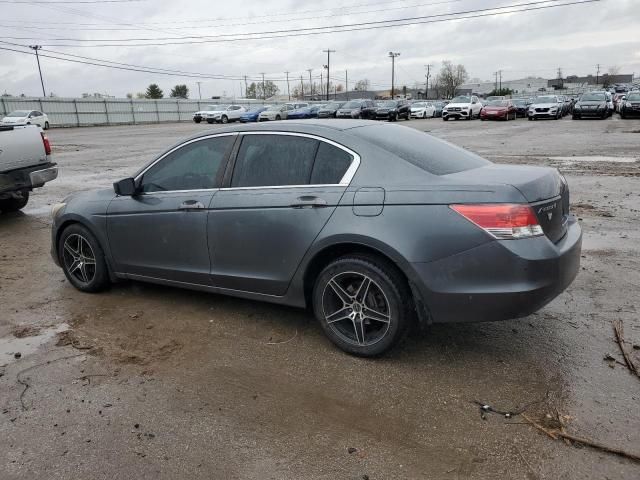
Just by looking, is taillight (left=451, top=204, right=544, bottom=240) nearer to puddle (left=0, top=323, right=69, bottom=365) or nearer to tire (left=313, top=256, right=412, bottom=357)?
tire (left=313, top=256, right=412, bottom=357)

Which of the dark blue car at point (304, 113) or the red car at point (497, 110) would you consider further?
the dark blue car at point (304, 113)

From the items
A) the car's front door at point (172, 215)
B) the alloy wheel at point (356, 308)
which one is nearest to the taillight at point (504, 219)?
the alloy wheel at point (356, 308)

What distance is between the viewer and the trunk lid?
3.44 meters

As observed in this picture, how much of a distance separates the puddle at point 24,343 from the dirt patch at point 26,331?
4cm

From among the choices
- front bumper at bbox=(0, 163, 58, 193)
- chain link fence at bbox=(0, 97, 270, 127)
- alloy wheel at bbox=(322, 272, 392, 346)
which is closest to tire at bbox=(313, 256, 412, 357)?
alloy wheel at bbox=(322, 272, 392, 346)

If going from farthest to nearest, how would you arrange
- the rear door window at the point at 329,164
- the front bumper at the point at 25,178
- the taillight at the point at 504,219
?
the front bumper at the point at 25,178 → the rear door window at the point at 329,164 → the taillight at the point at 504,219

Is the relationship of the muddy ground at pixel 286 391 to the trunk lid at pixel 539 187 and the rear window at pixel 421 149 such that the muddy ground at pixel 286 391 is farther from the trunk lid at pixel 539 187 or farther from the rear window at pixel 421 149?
the rear window at pixel 421 149

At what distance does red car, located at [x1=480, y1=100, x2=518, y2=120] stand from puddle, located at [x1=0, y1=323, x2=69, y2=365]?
37541 mm

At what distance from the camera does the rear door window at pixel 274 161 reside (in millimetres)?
4031

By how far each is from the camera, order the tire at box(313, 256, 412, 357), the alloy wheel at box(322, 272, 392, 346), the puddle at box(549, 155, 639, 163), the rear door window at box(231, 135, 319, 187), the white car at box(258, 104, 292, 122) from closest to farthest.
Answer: the tire at box(313, 256, 412, 357), the alloy wheel at box(322, 272, 392, 346), the rear door window at box(231, 135, 319, 187), the puddle at box(549, 155, 639, 163), the white car at box(258, 104, 292, 122)

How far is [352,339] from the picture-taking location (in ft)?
12.8

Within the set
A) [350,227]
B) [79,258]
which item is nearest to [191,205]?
[350,227]

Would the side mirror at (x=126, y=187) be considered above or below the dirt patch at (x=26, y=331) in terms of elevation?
above

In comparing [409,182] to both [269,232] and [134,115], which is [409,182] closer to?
[269,232]
